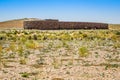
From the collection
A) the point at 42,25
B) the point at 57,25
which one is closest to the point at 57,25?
the point at 57,25

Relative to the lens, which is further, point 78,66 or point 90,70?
point 78,66

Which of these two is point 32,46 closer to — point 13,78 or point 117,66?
point 117,66

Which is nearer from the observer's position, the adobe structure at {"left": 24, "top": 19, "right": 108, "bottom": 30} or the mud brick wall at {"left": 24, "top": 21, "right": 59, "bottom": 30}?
the mud brick wall at {"left": 24, "top": 21, "right": 59, "bottom": 30}

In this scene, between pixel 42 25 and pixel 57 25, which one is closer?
pixel 42 25

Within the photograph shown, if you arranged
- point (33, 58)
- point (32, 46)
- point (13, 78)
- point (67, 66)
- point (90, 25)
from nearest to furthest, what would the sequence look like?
point (13, 78), point (67, 66), point (33, 58), point (32, 46), point (90, 25)

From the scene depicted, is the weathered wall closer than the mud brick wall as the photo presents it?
No

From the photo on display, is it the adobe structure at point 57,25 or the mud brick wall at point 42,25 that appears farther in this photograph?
the adobe structure at point 57,25

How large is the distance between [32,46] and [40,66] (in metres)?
10.2

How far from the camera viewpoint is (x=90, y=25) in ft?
233

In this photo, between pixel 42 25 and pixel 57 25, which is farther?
pixel 57 25

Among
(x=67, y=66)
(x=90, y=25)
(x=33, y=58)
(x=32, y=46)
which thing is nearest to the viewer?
(x=67, y=66)

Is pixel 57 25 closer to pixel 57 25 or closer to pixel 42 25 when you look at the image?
pixel 57 25

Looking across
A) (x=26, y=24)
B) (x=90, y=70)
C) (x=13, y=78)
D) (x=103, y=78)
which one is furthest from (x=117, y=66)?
(x=26, y=24)

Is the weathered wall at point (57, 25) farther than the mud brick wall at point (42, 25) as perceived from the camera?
Yes
